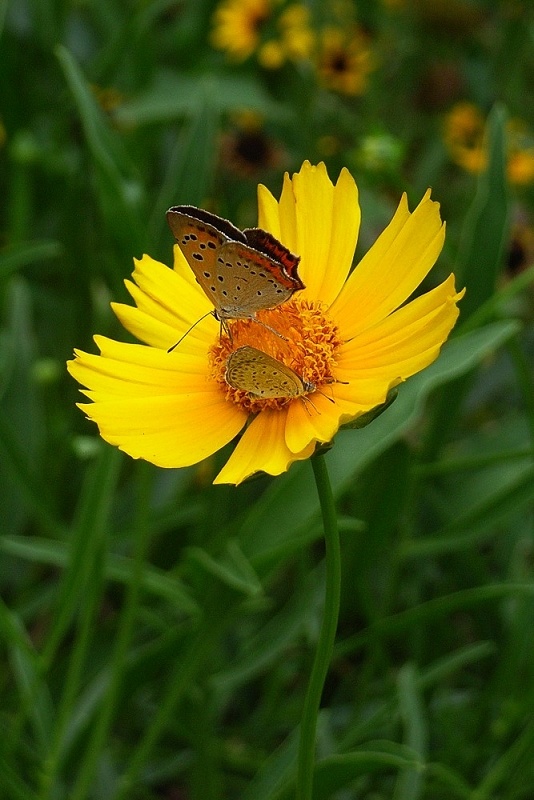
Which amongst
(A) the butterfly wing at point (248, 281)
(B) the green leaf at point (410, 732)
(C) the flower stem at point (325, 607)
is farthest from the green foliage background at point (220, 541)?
(A) the butterfly wing at point (248, 281)

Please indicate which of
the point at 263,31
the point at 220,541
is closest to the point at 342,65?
the point at 263,31

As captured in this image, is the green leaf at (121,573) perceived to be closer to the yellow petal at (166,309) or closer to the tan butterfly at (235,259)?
the yellow petal at (166,309)

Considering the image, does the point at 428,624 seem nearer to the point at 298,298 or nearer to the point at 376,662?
the point at 376,662

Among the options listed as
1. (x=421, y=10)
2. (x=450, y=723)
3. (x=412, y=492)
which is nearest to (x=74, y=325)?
(x=412, y=492)

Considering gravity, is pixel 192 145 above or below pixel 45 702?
above

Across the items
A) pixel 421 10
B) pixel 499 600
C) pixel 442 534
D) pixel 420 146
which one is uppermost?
pixel 421 10

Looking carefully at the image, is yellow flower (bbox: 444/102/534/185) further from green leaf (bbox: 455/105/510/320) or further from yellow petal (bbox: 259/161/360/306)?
yellow petal (bbox: 259/161/360/306)

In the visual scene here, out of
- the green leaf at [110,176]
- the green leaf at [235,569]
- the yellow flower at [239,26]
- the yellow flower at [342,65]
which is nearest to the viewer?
the green leaf at [235,569]
